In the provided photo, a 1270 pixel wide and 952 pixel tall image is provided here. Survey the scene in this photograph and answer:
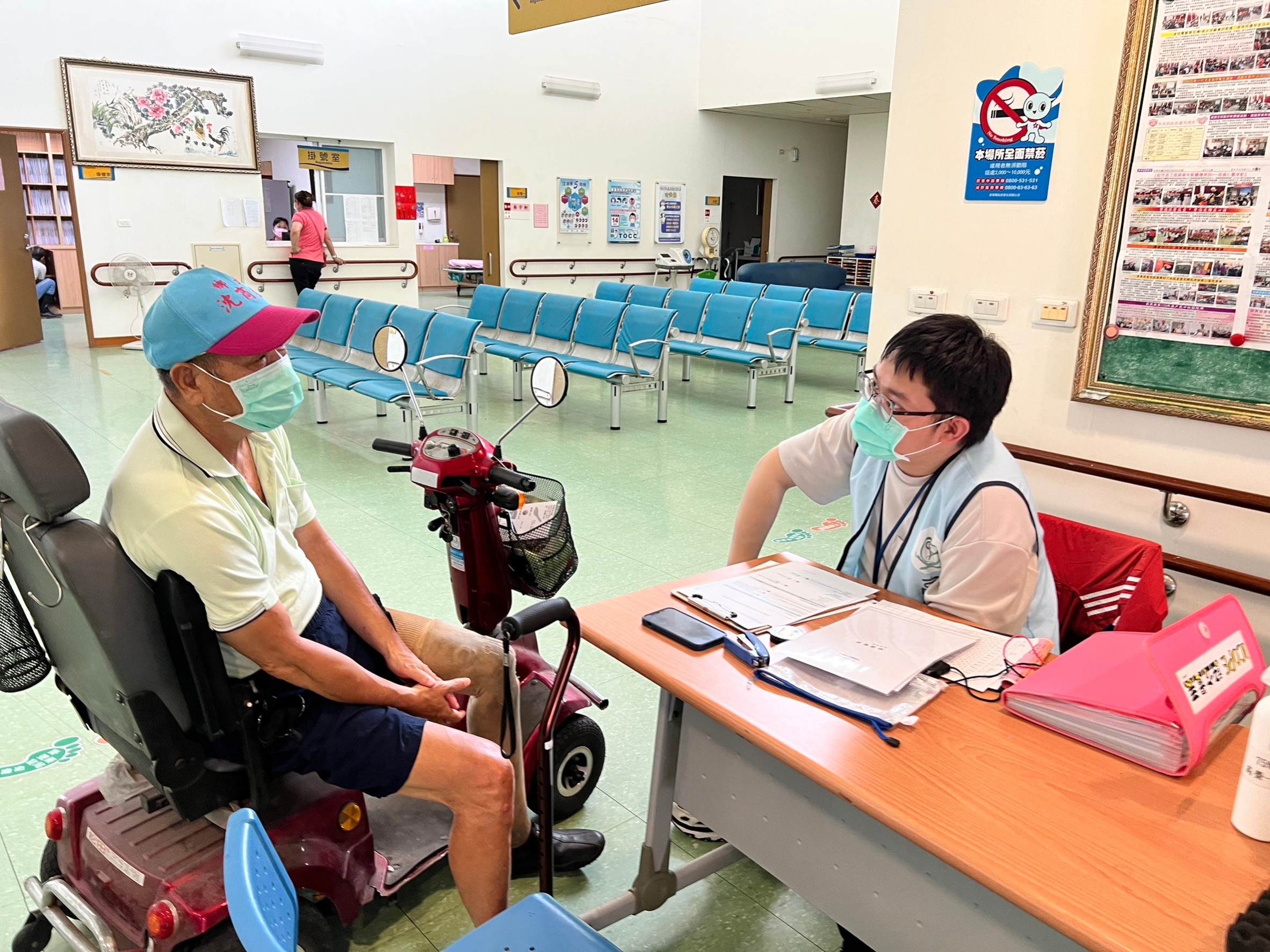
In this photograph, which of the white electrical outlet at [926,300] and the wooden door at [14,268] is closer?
the white electrical outlet at [926,300]

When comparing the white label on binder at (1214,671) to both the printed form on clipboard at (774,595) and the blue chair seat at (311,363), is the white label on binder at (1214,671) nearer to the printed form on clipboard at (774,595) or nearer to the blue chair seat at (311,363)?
the printed form on clipboard at (774,595)

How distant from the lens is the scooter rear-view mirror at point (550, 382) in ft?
7.13

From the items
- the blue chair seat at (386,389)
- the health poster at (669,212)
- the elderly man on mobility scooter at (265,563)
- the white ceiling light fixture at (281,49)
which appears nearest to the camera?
the elderly man on mobility scooter at (265,563)

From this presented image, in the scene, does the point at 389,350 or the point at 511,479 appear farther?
the point at 389,350

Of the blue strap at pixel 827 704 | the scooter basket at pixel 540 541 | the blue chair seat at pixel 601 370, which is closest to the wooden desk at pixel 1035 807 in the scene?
the blue strap at pixel 827 704

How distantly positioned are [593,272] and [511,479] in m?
11.1

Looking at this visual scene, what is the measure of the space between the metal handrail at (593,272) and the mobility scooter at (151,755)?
35.1ft

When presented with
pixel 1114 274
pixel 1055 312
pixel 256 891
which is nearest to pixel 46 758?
pixel 256 891

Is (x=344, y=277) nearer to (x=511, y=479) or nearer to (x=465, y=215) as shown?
(x=465, y=215)

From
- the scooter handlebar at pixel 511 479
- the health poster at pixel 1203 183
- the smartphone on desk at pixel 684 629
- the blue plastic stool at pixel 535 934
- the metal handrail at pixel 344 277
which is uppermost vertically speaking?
the health poster at pixel 1203 183

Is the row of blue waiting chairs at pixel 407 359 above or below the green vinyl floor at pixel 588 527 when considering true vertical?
above

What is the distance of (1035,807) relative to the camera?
121 cm

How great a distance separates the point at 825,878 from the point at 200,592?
1.18 metres

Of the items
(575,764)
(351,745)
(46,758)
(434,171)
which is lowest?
(46,758)
